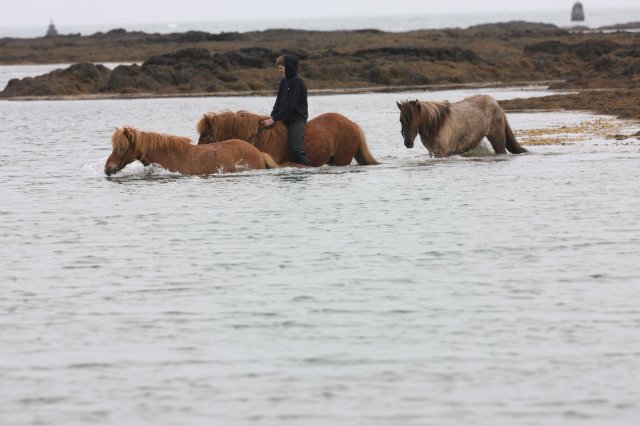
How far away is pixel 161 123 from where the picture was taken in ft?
99.7

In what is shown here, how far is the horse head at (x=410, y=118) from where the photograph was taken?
677 inches

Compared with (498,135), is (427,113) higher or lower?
higher

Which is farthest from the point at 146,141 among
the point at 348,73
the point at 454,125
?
the point at 348,73

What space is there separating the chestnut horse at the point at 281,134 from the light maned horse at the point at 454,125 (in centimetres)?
90

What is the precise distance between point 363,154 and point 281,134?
5.50 ft

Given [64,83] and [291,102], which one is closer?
[291,102]

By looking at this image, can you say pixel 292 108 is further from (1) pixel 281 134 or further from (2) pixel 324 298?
(2) pixel 324 298

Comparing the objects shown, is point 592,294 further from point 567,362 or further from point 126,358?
point 126,358

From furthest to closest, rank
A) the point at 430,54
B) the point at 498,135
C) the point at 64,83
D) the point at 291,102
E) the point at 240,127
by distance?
the point at 430,54, the point at 64,83, the point at 498,135, the point at 240,127, the point at 291,102

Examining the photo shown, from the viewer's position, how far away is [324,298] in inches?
332

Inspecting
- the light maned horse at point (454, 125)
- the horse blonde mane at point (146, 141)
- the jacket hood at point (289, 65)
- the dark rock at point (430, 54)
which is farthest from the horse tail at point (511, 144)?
the dark rock at point (430, 54)

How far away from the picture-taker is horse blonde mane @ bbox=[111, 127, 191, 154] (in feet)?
51.6

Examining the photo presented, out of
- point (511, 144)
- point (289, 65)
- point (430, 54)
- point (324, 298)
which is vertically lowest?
point (324, 298)

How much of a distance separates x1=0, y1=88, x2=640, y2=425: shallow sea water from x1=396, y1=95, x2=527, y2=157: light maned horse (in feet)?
3.21
